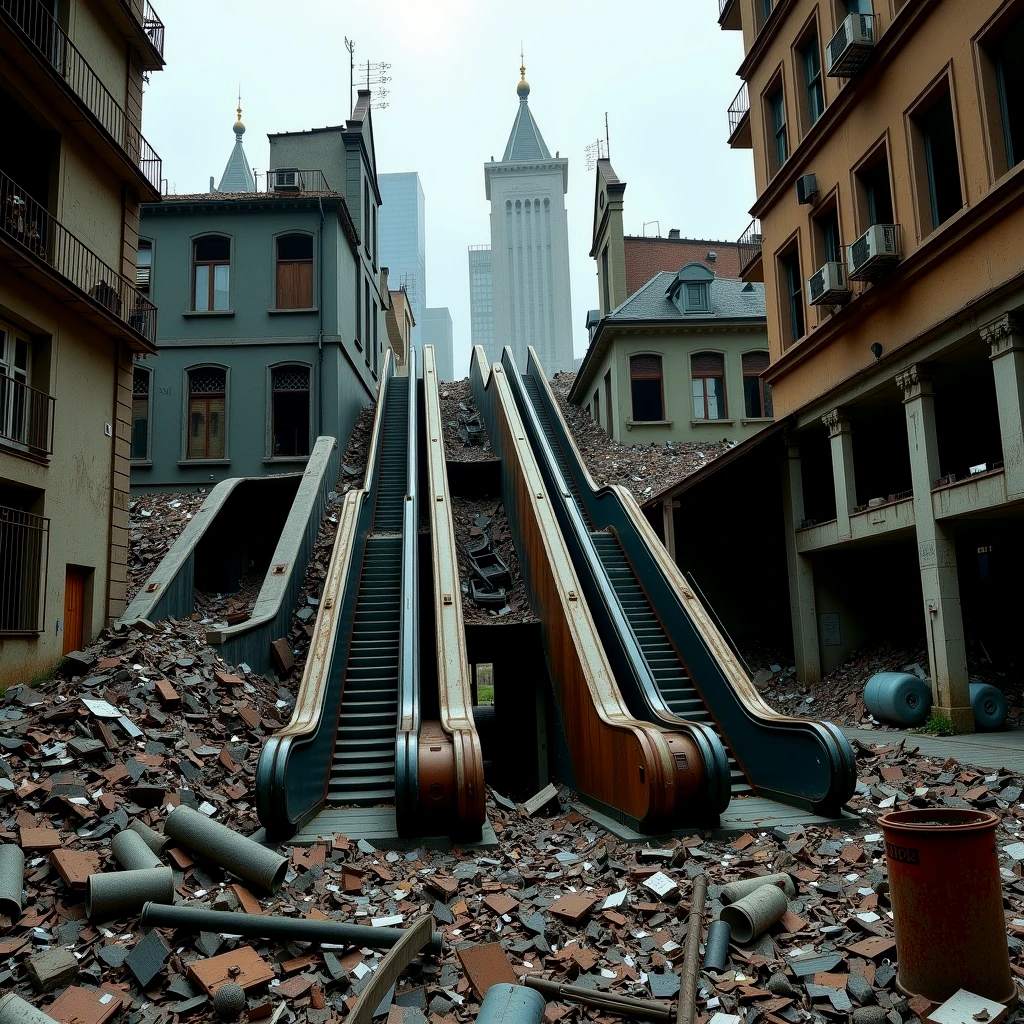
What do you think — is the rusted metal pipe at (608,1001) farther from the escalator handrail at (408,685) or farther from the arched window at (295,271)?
the arched window at (295,271)

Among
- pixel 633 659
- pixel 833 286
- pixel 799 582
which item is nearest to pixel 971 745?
pixel 633 659

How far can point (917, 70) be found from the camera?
1336 centimetres

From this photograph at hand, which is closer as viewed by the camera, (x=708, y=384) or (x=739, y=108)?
(x=739, y=108)

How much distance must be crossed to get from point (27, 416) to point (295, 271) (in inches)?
513

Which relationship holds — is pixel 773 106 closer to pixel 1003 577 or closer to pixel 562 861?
pixel 1003 577

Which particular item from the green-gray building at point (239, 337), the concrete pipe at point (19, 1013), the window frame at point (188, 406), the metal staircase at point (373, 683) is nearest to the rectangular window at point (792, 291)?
the metal staircase at point (373, 683)

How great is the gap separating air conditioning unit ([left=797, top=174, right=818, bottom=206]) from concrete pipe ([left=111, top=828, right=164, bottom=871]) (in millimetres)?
15997

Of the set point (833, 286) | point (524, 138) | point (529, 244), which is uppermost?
point (524, 138)

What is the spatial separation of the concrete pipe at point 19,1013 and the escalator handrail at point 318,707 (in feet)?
10.1

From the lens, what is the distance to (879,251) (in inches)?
542

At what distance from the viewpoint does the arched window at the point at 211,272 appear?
2355 centimetres

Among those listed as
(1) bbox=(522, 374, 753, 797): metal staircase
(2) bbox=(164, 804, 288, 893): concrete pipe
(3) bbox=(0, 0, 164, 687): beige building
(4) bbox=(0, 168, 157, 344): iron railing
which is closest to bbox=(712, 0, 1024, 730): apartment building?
(1) bbox=(522, 374, 753, 797): metal staircase

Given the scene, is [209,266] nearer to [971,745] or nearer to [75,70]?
[75,70]

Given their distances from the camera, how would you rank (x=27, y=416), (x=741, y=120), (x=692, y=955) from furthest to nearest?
(x=741, y=120) → (x=27, y=416) → (x=692, y=955)
